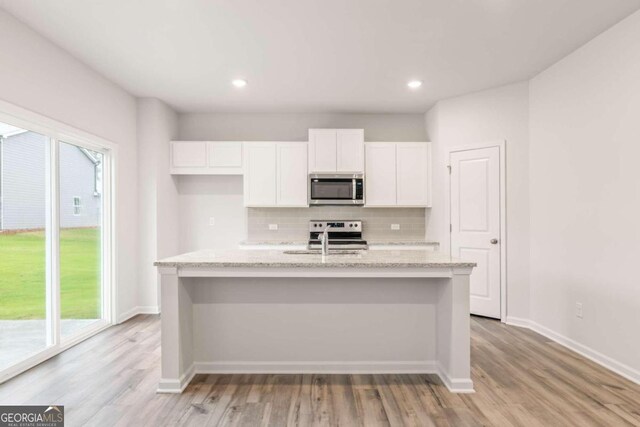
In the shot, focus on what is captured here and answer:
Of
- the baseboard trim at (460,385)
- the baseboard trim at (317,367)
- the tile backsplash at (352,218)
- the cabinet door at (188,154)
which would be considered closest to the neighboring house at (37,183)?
the cabinet door at (188,154)

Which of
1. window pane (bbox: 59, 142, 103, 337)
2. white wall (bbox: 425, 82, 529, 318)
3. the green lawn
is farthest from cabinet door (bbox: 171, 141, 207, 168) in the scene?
white wall (bbox: 425, 82, 529, 318)

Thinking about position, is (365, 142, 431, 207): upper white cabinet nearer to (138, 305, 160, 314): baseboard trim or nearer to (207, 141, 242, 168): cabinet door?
(207, 141, 242, 168): cabinet door

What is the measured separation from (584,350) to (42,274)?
→ 4.76m

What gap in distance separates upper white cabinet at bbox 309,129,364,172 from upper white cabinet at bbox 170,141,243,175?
3.39ft

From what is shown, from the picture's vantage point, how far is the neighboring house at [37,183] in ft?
9.11

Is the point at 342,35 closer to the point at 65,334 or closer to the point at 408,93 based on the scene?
the point at 408,93

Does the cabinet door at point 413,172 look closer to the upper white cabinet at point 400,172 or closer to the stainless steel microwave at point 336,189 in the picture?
the upper white cabinet at point 400,172

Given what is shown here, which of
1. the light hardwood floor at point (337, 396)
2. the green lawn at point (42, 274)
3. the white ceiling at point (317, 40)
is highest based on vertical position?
the white ceiling at point (317, 40)

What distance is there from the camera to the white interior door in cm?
414

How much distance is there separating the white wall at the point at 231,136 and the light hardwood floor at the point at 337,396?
7.76 ft

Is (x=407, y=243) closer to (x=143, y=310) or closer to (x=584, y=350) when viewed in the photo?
(x=584, y=350)

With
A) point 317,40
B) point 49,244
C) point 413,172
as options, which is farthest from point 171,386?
point 413,172

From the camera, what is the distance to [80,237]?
3715 millimetres

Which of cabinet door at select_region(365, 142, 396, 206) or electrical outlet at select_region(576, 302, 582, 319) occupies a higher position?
cabinet door at select_region(365, 142, 396, 206)
